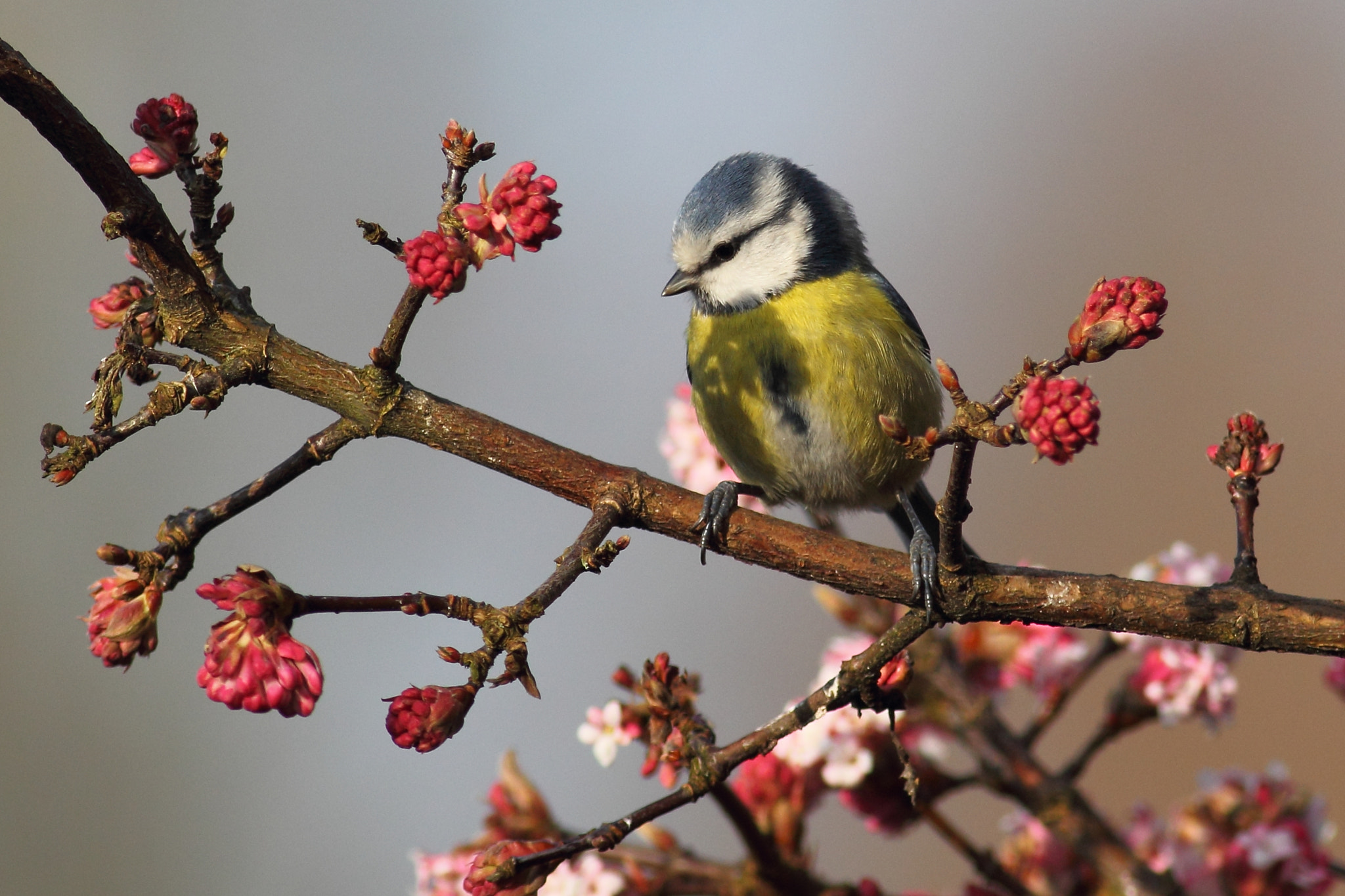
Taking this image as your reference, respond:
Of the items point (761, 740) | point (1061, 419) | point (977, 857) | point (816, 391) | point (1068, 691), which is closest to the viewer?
point (1061, 419)

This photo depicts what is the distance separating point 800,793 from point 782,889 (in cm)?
20

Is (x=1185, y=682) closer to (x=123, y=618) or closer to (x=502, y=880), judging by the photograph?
(x=502, y=880)

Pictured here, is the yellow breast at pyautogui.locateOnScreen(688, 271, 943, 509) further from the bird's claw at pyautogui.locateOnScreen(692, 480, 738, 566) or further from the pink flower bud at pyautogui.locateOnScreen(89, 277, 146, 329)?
the pink flower bud at pyautogui.locateOnScreen(89, 277, 146, 329)

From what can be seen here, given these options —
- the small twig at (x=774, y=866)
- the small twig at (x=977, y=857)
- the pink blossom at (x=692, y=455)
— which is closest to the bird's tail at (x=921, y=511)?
the pink blossom at (x=692, y=455)

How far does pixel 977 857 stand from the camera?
4.61ft

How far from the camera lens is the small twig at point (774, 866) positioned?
1268mm

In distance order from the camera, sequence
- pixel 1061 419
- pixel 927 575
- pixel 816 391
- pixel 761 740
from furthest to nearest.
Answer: pixel 816 391
pixel 927 575
pixel 761 740
pixel 1061 419

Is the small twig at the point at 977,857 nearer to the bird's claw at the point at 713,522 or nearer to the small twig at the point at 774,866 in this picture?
the small twig at the point at 774,866

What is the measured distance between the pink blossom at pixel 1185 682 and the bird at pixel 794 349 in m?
0.41

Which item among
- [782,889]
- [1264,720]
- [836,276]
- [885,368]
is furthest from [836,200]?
[1264,720]

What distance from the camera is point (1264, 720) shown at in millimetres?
3160

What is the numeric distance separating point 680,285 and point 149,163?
3.76 ft

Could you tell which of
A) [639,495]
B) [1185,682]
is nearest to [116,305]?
[639,495]

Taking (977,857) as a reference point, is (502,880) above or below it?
below
